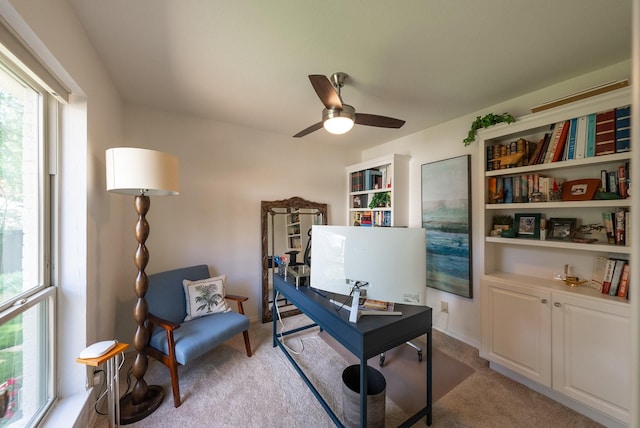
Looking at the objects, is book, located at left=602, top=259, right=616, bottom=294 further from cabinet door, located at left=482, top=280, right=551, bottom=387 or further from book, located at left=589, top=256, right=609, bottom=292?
cabinet door, located at left=482, top=280, right=551, bottom=387

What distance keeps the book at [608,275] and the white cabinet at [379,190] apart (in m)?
1.74

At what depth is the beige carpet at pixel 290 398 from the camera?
1.66 meters

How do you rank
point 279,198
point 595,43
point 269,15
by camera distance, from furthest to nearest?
point 279,198
point 595,43
point 269,15

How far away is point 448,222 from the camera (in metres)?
2.77

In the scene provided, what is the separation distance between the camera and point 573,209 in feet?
6.54

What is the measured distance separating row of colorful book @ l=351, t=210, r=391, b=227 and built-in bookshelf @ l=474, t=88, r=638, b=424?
1.16 meters

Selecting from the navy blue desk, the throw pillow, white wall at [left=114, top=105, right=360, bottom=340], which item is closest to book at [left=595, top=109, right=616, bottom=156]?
the navy blue desk

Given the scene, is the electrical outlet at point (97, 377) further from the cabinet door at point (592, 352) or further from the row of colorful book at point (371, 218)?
the cabinet door at point (592, 352)

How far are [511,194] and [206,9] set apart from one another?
2627 millimetres

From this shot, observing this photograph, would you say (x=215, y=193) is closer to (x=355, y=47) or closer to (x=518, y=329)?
(x=355, y=47)

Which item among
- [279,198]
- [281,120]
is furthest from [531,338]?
[281,120]

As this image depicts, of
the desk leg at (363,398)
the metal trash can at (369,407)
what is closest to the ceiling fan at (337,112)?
the desk leg at (363,398)

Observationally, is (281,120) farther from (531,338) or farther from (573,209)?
(531,338)

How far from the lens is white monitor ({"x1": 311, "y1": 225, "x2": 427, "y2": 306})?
1434 mm
